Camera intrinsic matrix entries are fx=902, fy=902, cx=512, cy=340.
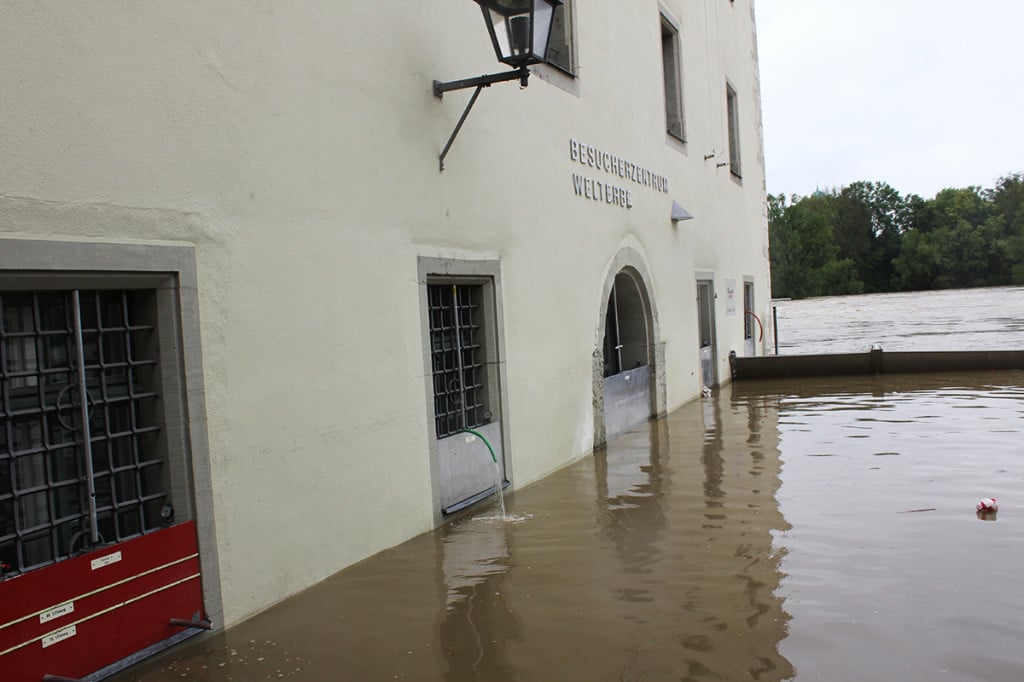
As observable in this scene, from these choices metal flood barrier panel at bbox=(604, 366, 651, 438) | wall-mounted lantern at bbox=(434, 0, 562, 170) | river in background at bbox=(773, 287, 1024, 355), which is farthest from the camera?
river in background at bbox=(773, 287, 1024, 355)

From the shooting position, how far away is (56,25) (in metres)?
3.58

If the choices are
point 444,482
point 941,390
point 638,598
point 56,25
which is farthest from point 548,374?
point 941,390

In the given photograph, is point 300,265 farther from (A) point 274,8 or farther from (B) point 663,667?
(B) point 663,667

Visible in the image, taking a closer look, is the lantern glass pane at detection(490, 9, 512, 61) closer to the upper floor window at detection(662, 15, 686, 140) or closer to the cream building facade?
Answer: the cream building facade

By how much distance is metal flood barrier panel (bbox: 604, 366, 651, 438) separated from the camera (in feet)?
33.1

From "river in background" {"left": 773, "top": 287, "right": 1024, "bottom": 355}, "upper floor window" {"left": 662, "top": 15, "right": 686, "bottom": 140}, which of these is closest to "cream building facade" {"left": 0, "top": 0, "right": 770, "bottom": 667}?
"upper floor window" {"left": 662, "top": 15, "right": 686, "bottom": 140}

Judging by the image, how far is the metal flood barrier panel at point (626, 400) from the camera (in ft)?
33.1

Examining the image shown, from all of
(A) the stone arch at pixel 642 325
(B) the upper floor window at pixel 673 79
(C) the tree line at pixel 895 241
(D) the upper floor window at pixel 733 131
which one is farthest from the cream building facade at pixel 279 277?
(C) the tree line at pixel 895 241

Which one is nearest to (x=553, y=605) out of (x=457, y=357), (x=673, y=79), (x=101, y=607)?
(x=101, y=607)

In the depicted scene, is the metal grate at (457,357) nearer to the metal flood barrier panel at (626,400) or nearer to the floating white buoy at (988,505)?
the metal flood barrier panel at (626,400)

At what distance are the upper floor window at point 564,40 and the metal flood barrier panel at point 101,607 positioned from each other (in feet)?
21.1

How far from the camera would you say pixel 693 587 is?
15.8 ft

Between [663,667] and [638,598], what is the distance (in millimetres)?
894

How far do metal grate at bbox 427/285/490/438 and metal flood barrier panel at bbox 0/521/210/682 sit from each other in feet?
8.38
